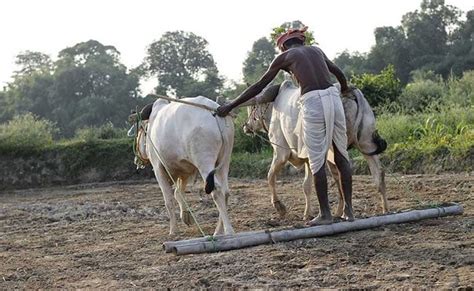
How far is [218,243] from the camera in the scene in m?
6.48

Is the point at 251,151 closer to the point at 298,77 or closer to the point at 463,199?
the point at 463,199

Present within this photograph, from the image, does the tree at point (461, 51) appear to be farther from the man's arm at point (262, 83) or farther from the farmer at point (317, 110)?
the man's arm at point (262, 83)

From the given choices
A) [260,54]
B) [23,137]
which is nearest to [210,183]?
[23,137]

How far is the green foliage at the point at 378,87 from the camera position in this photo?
20.5 meters

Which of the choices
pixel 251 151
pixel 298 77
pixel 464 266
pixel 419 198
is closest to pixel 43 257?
pixel 298 77

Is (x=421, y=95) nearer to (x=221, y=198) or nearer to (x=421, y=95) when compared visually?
(x=421, y=95)

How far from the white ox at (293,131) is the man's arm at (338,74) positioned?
18cm

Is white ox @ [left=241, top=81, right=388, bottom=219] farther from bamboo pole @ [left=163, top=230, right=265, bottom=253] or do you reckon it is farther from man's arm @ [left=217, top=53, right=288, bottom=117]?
bamboo pole @ [left=163, top=230, right=265, bottom=253]

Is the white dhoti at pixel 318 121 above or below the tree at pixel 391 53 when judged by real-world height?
below

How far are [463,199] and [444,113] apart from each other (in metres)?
7.90

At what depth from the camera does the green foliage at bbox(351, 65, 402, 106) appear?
20.5 m

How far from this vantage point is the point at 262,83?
23.5 ft

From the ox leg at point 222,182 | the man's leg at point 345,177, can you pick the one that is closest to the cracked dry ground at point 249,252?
the man's leg at point 345,177

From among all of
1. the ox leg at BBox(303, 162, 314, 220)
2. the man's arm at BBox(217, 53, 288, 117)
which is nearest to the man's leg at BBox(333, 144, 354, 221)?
the man's arm at BBox(217, 53, 288, 117)
